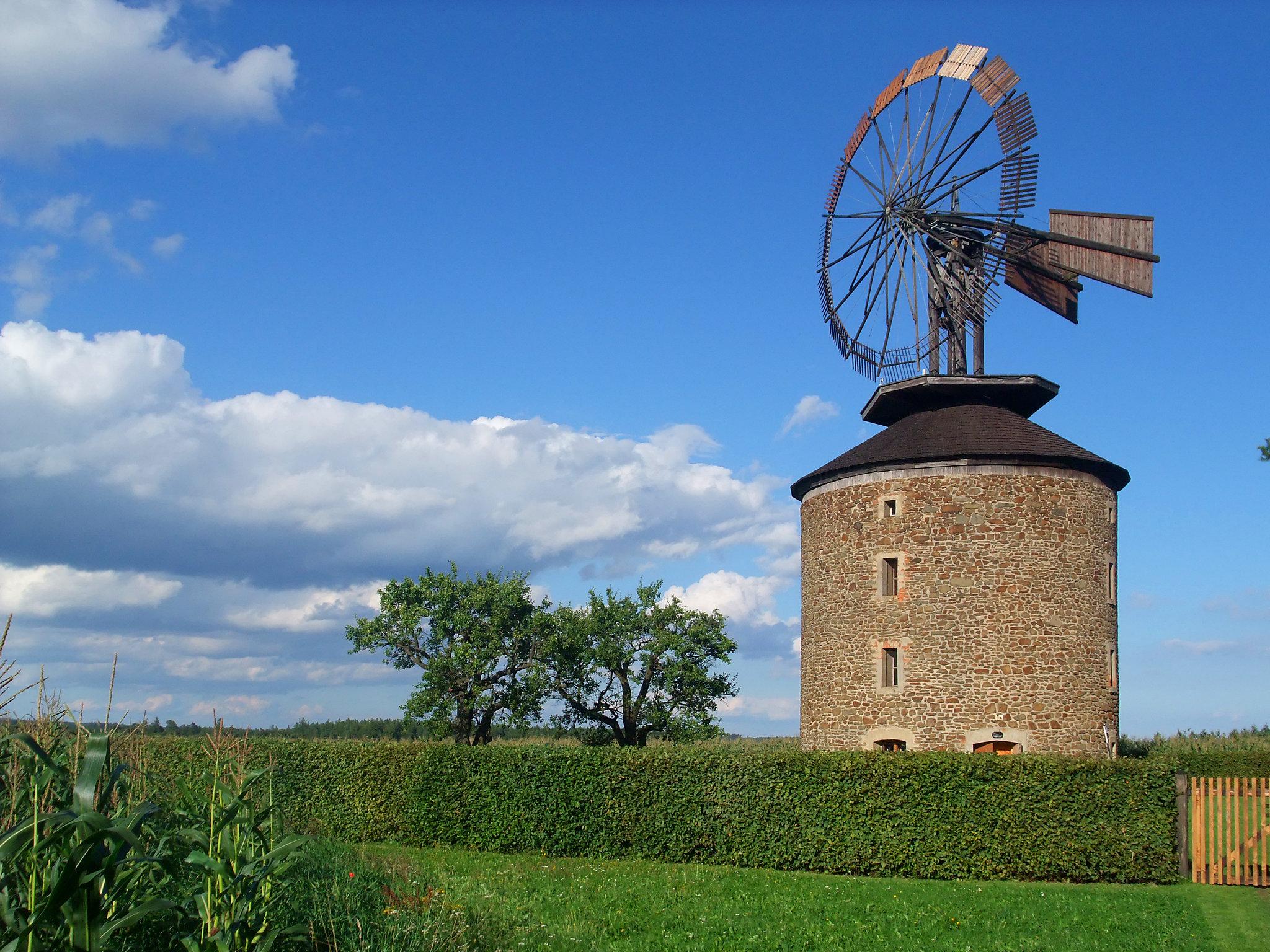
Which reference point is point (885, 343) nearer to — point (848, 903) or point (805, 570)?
point (805, 570)

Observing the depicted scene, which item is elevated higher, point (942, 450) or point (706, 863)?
point (942, 450)

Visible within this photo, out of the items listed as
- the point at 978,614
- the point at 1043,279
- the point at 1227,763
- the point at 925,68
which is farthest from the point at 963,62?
the point at 1227,763

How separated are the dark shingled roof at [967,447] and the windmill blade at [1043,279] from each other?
12.3 ft

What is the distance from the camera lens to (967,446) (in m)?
25.3

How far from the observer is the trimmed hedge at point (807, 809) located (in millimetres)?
19203

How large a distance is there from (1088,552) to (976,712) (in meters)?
4.84

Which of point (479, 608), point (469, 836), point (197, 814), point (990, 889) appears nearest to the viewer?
point (197, 814)

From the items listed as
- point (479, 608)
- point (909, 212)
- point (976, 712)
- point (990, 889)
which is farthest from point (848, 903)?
point (479, 608)

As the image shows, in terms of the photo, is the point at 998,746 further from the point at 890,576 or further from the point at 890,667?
the point at 890,576

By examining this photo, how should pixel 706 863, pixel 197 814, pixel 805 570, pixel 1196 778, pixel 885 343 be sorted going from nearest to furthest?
pixel 197 814 < pixel 1196 778 < pixel 706 863 < pixel 805 570 < pixel 885 343

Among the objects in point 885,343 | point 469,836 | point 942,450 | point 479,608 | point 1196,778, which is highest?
point 885,343

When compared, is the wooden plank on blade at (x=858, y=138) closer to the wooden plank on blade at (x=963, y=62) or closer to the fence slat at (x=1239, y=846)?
the wooden plank on blade at (x=963, y=62)

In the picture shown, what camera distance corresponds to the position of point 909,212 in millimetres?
30344

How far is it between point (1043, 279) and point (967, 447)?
24.1ft
